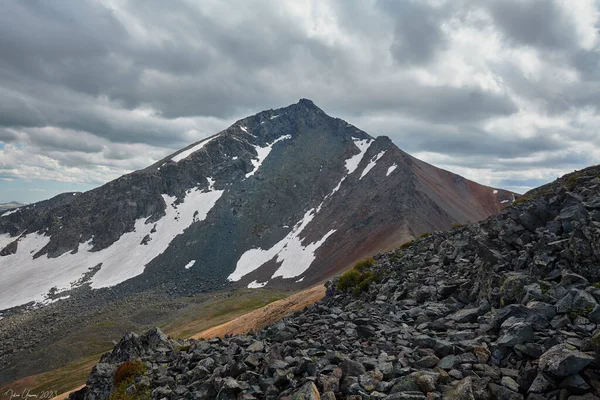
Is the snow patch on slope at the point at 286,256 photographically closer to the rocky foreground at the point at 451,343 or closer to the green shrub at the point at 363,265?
the green shrub at the point at 363,265

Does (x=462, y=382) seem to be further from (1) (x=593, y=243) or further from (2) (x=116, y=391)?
(2) (x=116, y=391)

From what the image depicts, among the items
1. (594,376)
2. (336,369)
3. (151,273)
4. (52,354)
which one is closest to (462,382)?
(594,376)

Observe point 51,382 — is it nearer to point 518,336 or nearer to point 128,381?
point 128,381

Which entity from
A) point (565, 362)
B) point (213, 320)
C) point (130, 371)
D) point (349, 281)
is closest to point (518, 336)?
point (565, 362)

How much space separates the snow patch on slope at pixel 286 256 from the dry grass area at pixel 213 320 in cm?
2315

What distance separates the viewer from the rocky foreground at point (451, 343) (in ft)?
35.1

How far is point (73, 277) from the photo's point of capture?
194 metres

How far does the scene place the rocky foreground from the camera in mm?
10703

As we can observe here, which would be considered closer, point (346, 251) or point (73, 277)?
point (346, 251)

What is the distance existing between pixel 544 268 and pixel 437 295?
257 inches

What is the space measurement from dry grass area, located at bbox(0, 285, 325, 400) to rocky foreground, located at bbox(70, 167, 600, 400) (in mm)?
28433

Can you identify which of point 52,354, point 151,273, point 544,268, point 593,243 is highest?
point 593,243

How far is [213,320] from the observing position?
101625mm

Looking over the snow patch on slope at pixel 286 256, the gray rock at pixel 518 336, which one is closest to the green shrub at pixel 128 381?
the gray rock at pixel 518 336
